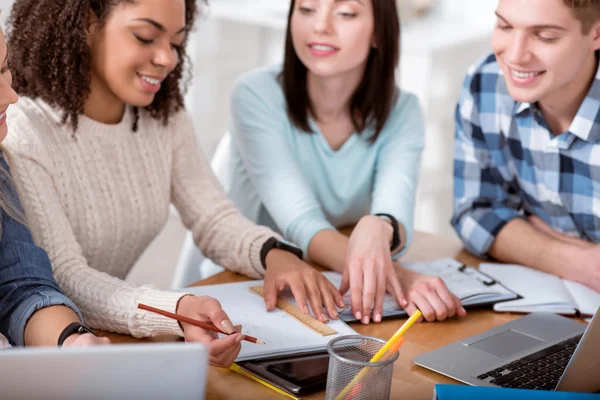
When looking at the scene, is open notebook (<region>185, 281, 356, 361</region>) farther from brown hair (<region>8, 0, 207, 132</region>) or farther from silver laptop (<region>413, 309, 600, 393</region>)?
brown hair (<region>8, 0, 207, 132</region>)

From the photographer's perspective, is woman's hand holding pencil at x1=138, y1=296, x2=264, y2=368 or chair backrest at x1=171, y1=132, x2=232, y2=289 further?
chair backrest at x1=171, y1=132, x2=232, y2=289

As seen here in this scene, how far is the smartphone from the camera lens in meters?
0.94

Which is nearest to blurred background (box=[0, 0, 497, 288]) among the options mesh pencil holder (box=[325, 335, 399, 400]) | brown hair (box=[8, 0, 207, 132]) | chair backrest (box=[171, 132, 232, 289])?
chair backrest (box=[171, 132, 232, 289])

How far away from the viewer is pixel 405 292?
4.18 feet

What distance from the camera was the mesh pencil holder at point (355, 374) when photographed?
842 mm

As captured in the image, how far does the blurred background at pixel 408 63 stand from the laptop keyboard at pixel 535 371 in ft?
6.82

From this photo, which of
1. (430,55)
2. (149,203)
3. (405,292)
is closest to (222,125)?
(430,55)

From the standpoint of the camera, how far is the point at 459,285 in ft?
4.39

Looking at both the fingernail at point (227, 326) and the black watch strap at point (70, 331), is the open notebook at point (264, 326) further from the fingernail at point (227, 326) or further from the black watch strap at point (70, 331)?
the black watch strap at point (70, 331)

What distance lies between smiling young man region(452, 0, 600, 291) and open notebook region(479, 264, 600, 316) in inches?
1.2

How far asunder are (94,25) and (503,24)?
2.56 ft

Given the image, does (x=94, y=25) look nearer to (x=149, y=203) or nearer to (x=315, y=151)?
(x=149, y=203)

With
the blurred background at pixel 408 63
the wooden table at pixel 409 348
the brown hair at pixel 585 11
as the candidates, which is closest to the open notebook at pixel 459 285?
the wooden table at pixel 409 348

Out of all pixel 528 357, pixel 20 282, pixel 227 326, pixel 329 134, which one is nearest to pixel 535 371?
pixel 528 357
